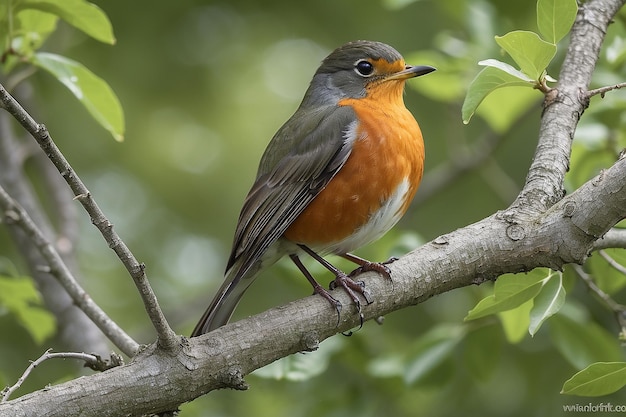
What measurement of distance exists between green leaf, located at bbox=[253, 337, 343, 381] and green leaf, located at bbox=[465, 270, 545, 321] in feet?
4.44

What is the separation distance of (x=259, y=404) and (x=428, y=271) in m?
3.72

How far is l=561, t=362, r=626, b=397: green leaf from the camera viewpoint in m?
3.43

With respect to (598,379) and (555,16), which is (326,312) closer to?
(598,379)

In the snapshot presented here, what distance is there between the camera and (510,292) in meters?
3.90

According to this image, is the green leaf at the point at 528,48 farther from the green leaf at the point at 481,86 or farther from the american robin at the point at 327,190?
the american robin at the point at 327,190

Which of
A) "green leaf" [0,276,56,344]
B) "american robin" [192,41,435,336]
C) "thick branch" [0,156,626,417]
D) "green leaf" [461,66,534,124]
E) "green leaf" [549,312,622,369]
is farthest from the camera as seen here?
"green leaf" [549,312,622,369]

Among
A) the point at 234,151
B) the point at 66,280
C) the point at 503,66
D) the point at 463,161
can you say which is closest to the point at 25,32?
the point at 66,280

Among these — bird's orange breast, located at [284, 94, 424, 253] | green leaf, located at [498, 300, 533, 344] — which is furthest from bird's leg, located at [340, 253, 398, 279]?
green leaf, located at [498, 300, 533, 344]

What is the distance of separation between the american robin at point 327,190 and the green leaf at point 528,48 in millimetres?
1404

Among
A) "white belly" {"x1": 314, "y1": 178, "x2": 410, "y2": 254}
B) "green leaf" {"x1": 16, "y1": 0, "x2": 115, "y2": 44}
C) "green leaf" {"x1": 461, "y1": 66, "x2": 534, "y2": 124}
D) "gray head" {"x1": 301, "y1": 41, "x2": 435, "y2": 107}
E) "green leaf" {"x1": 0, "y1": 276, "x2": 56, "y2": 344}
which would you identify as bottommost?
→ "green leaf" {"x1": 461, "y1": 66, "x2": 534, "y2": 124}

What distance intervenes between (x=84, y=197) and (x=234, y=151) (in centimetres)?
594

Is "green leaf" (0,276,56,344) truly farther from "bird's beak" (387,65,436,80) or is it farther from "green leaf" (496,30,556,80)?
"green leaf" (496,30,556,80)

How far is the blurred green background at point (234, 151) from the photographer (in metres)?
7.08

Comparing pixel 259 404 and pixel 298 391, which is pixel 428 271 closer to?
pixel 298 391
